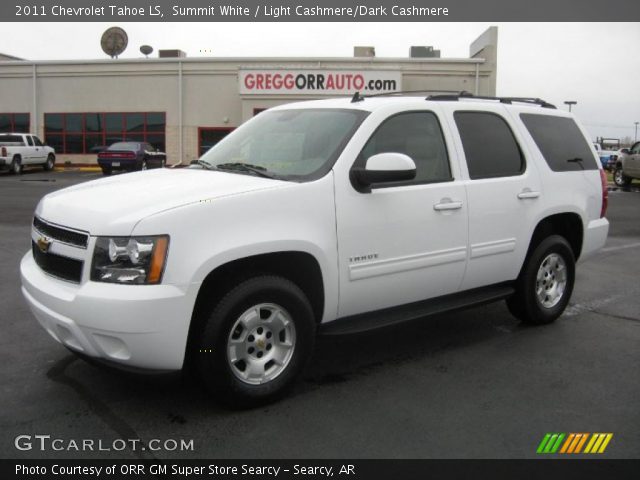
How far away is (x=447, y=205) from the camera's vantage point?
4.50 meters

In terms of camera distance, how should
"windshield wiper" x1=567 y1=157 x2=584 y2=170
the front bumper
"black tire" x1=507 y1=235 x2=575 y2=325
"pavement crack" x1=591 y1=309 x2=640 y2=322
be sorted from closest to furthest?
1. the front bumper
2. "black tire" x1=507 y1=235 x2=575 y2=325
3. "windshield wiper" x1=567 y1=157 x2=584 y2=170
4. "pavement crack" x1=591 y1=309 x2=640 y2=322

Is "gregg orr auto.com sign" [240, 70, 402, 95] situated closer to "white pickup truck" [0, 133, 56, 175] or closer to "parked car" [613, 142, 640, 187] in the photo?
"white pickup truck" [0, 133, 56, 175]

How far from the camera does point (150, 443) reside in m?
3.32

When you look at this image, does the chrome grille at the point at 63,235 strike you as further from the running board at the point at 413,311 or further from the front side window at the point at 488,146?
the front side window at the point at 488,146

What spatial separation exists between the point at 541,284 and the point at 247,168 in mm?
2886

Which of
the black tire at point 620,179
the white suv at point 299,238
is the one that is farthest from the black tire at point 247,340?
the black tire at point 620,179

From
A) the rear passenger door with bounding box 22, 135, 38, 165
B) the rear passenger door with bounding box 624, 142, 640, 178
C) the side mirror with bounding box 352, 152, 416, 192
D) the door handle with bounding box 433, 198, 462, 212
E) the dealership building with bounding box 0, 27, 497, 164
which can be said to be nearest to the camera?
the side mirror with bounding box 352, 152, 416, 192

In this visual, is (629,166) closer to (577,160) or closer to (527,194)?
(577,160)

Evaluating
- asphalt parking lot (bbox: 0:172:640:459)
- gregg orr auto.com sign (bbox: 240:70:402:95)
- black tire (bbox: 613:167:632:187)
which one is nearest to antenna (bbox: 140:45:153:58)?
gregg orr auto.com sign (bbox: 240:70:402:95)

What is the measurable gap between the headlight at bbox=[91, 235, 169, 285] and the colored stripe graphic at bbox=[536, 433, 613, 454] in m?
2.24

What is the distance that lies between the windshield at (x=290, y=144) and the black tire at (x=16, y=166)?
80.7 ft

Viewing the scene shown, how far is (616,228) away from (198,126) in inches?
903

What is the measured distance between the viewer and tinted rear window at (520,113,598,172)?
217 inches

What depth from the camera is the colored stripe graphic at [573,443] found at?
334cm
